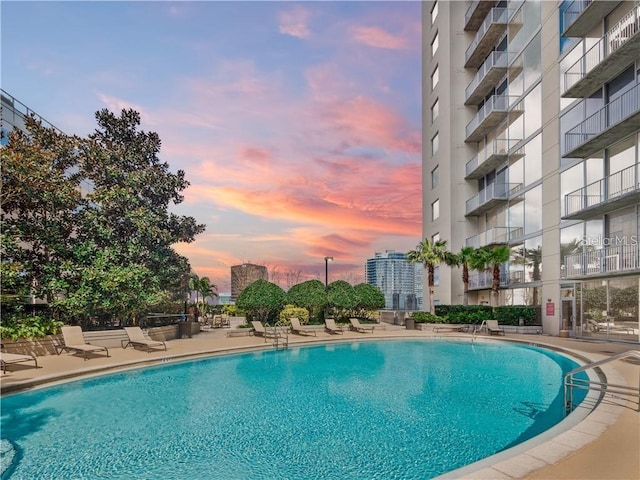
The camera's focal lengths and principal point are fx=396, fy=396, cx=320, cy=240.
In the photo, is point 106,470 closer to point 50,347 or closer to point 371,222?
point 50,347

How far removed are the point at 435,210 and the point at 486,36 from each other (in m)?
14.8

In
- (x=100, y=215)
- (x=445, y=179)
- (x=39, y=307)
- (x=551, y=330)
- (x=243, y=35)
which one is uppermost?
(x=243, y=35)

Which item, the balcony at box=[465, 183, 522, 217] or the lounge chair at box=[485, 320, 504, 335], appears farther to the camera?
the balcony at box=[465, 183, 522, 217]

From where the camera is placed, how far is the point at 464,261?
29.7m

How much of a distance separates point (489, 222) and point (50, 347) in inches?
1159

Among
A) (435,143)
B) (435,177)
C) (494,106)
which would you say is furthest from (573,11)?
(435,177)

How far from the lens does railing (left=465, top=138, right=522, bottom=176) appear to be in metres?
28.3

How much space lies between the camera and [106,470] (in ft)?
19.0

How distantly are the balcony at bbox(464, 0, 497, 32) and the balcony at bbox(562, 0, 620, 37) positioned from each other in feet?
38.2

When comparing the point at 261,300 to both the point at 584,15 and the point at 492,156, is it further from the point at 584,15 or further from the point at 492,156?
the point at 584,15

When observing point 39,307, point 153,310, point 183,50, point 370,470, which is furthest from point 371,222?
point 370,470

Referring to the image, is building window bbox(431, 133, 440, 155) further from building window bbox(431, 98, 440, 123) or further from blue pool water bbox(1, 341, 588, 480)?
blue pool water bbox(1, 341, 588, 480)

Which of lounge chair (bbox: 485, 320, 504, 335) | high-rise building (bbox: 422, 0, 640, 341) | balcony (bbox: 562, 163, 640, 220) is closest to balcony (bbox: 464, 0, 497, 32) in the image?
high-rise building (bbox: 422, 0, 640, 341)

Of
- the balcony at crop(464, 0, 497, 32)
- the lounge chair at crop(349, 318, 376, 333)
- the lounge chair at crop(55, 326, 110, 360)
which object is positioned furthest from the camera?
the balcony at crop(464, 0, 497, 32)
